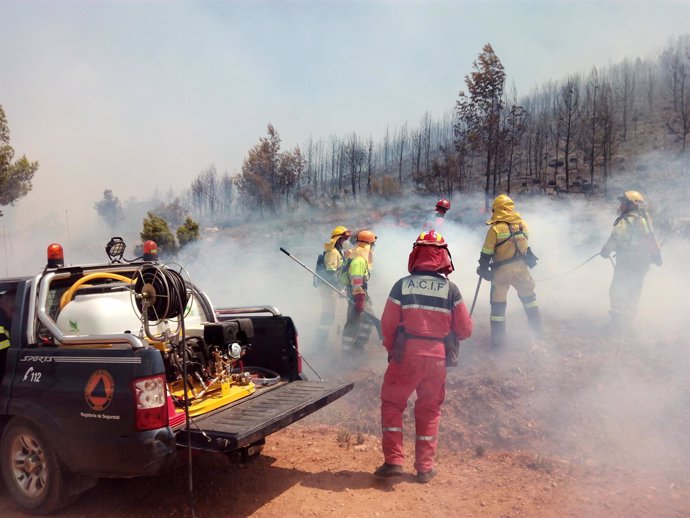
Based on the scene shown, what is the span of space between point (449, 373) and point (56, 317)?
4451 mm

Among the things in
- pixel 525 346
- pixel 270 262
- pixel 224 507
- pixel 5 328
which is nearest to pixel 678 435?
pixel 525 346

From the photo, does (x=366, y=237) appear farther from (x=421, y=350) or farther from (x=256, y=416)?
(x=256, y=416)

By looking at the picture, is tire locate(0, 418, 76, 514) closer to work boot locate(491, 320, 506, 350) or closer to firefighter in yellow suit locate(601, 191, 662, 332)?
work boot locate(491, 320, 506, 350)

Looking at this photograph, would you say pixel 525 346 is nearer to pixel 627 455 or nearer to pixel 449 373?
pixel 449 373

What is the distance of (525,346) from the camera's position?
698 centimetres

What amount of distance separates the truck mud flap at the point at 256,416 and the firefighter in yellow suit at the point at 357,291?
3.26 metres

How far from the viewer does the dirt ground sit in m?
4.09

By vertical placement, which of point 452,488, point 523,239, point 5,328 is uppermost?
point 523,239

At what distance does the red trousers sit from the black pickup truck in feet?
1.63

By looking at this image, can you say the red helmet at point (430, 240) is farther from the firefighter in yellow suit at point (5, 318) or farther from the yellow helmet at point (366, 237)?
the yellow helmet at point (366, 237)

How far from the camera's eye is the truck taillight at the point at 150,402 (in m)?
3.42

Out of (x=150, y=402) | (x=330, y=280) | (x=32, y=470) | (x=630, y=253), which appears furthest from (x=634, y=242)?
A: (x=32, y=470)

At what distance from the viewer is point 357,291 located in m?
8.05

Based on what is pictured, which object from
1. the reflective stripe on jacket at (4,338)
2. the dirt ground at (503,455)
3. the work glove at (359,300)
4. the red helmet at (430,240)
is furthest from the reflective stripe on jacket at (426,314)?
the work glove at (359,300)
